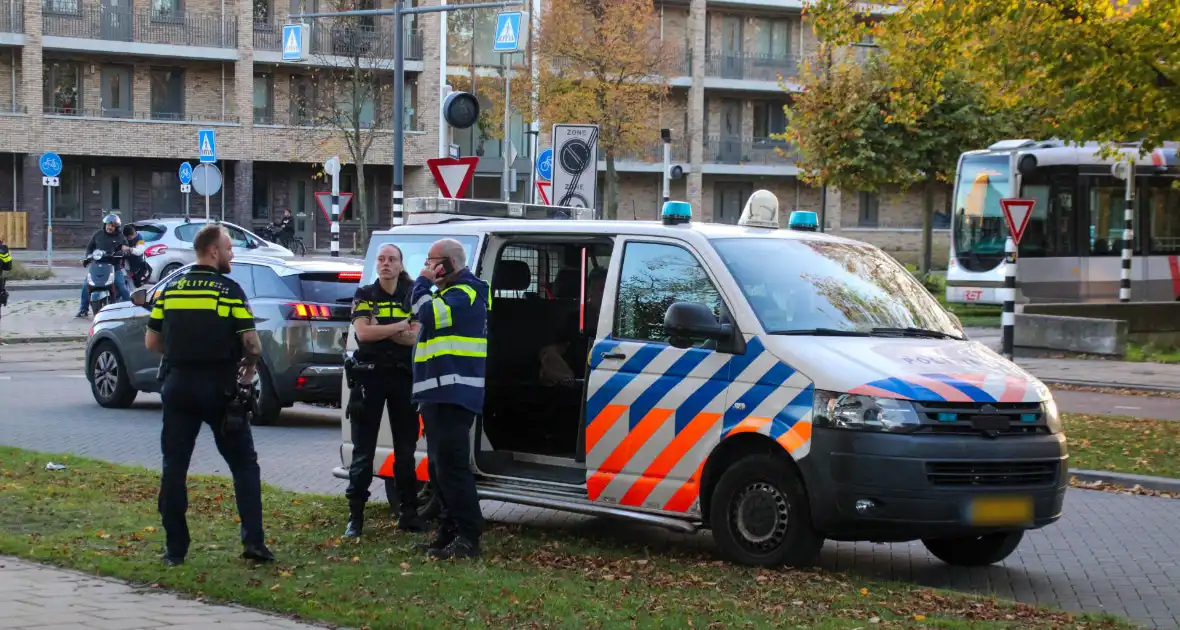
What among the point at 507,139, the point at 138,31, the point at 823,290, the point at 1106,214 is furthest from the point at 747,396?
the point at 138,31

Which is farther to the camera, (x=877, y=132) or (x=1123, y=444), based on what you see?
(x=877, y=132)

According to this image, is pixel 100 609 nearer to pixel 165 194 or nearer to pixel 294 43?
Result: pixel 294 43

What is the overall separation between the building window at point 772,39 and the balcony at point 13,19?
29.9 m

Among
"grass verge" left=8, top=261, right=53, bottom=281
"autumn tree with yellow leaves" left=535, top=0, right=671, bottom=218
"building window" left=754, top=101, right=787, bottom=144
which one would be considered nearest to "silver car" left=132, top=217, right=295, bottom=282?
"grass verge" left=8, top=261, right=53, bottom=281

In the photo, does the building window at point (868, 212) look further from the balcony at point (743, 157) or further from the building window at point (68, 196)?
the building window at point (68, 196)

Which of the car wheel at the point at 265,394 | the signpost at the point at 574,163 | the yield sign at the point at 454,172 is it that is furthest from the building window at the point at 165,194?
the car wheel at the point at 265,394

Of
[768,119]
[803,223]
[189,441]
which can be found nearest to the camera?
[189,441]

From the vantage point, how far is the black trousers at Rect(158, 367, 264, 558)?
25.9 ft

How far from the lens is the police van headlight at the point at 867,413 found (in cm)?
772

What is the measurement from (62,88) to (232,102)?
19.7 ft

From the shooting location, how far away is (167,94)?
57.1 meters

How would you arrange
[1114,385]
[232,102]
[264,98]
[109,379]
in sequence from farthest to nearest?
[264,98]
[232,102]
[1114,385]
[109,379]

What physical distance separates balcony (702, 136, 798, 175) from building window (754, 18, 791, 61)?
3.68 metres

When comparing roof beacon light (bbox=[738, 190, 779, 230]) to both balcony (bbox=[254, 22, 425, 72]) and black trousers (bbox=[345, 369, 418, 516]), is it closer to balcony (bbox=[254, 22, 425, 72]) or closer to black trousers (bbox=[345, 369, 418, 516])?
black trousers (bbox=[345, 369, 418, 516])
